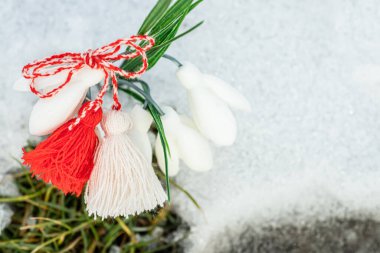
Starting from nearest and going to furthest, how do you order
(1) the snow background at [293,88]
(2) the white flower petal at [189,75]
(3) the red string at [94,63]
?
(3) the red string at [94,63] → (2) the white flower petal at [189,75] → (1) the snow background at [293,88]

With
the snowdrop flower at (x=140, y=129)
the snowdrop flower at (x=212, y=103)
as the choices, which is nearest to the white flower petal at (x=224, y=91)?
the snowdrop flower at (x=212, y=103)

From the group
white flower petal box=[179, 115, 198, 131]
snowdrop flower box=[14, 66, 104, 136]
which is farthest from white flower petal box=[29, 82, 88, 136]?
white flower petal box=[179, 115, 198, 131]

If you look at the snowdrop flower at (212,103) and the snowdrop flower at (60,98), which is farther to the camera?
the snowdrop flower at (212,103)

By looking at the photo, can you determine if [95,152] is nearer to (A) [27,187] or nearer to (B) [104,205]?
(B) [104,205]

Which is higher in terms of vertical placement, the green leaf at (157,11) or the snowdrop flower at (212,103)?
the green leaf at (157,11)

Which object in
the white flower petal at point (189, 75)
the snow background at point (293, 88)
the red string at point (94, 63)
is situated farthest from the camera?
the snow background at point (293, 88)

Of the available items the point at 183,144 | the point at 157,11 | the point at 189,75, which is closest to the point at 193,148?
the point at 183,144

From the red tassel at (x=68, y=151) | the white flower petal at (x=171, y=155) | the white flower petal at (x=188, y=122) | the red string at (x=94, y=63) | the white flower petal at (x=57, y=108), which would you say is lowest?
the white flower petal at (x=171, y=155)

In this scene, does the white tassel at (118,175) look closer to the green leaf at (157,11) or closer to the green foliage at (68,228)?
the green leaf at (157,11)

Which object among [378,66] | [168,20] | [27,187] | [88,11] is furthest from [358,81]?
[27,187]
